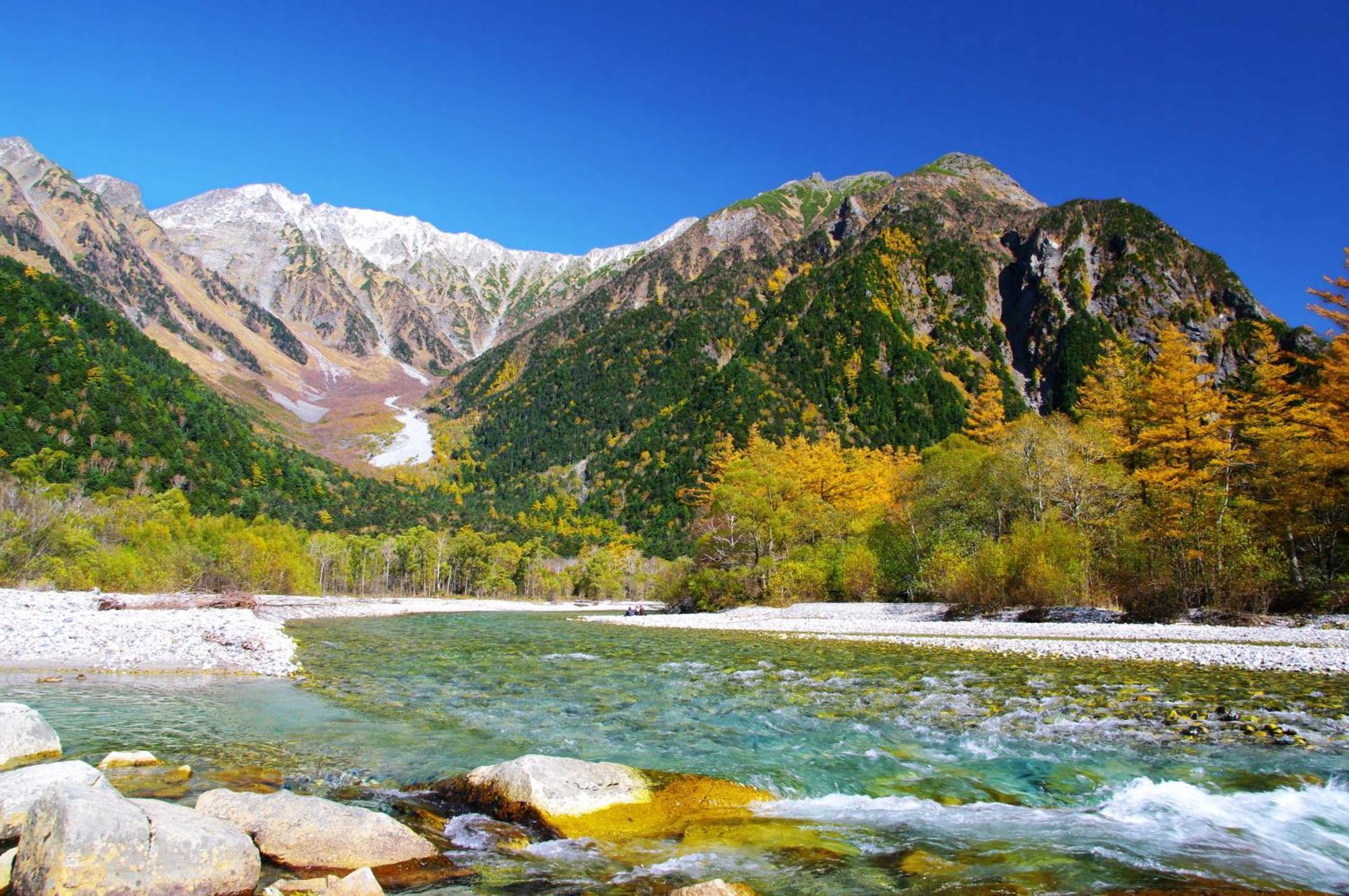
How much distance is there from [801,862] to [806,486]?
200 ft

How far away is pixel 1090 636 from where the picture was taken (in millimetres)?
27156

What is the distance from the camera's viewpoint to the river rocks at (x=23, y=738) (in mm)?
9023

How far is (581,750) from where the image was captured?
452 inches

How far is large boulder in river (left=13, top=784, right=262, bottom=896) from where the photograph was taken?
4859 mm

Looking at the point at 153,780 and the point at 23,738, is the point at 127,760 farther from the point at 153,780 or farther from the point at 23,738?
the point at 23,738

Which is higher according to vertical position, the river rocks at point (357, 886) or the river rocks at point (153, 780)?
the river rocks at point (357, 886)

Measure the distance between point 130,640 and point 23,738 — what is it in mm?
16311

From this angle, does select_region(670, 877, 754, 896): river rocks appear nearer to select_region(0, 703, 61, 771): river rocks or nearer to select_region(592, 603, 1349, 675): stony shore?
select_region(0, 703, 61, 771): river rocks

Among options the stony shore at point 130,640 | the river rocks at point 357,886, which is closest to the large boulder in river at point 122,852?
the river rocks at point 357,886

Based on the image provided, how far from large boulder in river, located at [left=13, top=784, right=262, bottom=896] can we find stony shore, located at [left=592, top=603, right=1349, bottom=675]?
23.6m

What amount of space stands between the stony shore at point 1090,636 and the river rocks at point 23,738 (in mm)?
25711

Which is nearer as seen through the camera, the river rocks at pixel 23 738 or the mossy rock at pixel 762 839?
the mossy rock at pixel 762 839

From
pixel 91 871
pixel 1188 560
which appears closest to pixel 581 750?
pixel 91 871

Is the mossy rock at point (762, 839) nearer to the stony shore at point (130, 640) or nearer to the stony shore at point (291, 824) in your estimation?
the stony shore at point (291, 824)
